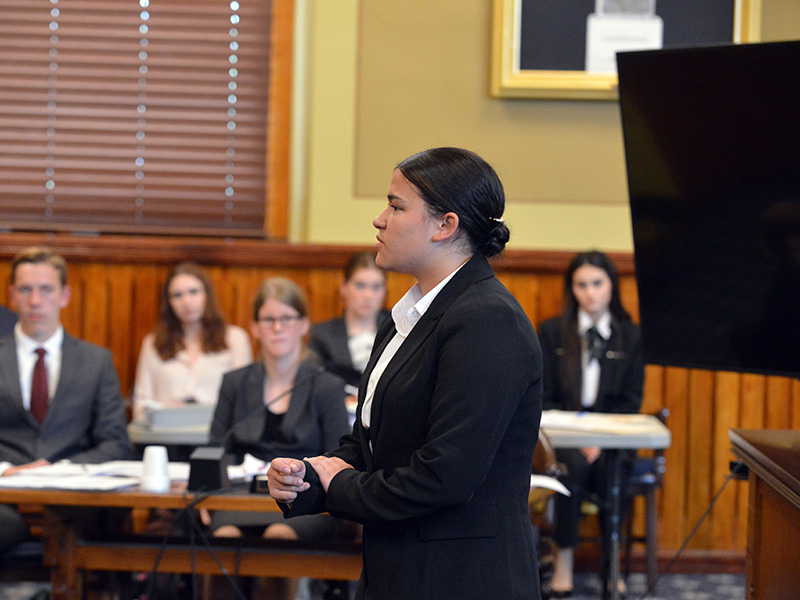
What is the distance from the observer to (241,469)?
2945mm

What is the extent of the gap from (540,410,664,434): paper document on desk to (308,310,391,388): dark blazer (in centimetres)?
96

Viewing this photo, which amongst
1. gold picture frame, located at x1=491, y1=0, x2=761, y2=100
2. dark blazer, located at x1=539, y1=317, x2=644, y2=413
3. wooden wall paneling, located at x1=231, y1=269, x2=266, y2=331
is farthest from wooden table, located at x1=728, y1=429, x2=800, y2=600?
wooden wall paneling, located at x1=231, y1=269, x2=266, y2=331

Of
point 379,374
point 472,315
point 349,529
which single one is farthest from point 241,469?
point 472,315

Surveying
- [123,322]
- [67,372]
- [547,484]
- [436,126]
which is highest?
[436,126]

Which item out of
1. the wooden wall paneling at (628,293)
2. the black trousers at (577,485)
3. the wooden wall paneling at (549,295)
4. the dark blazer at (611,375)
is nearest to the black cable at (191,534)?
the black trousers at (577,485)

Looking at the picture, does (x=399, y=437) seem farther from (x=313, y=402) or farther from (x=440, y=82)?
(x=440, y=82)

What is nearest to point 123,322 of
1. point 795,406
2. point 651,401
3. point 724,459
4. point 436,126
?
point 436,126

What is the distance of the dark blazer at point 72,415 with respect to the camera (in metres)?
3.58

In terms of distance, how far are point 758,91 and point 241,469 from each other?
193 centimetres

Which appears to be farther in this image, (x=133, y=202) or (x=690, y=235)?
(x=133, y=202)

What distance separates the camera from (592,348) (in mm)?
4457

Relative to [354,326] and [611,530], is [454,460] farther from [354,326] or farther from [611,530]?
[354,326]

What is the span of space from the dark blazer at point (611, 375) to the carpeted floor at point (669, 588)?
85 centimetres

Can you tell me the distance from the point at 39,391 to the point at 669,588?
3015mm
